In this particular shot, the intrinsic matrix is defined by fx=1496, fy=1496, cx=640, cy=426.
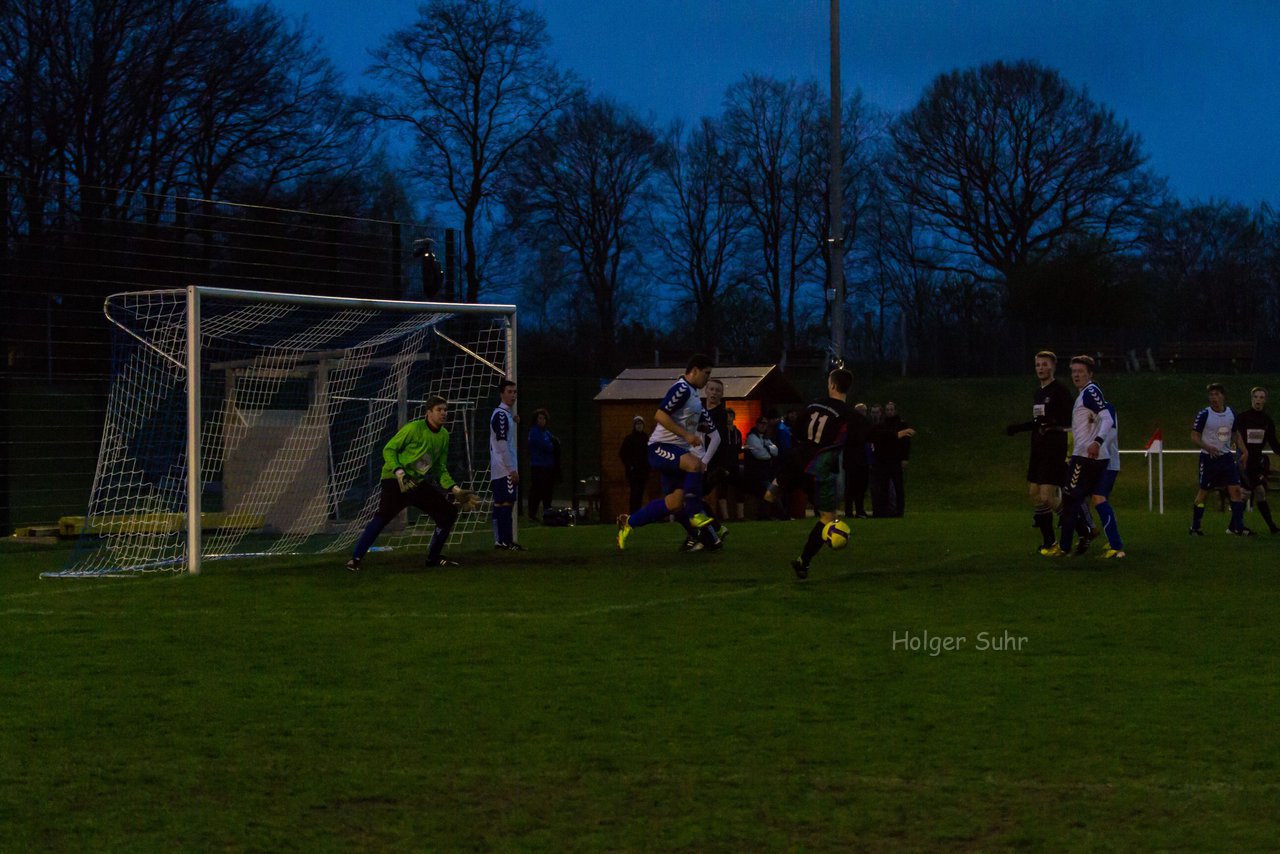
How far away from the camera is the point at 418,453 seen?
562 inches

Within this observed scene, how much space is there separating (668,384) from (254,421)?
830cm

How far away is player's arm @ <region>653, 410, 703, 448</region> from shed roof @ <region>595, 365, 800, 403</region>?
10215mm

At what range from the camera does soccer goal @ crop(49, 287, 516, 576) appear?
16.3m

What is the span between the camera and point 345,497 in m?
20.3

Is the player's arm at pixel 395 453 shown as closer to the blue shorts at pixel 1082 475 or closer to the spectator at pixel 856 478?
the blue shorts at pixel 1082 475

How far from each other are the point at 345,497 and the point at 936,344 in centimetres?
3530

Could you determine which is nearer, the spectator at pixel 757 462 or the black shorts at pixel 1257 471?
the black shorts at pixel 1257 471

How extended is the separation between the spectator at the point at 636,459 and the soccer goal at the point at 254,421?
268 centimetres

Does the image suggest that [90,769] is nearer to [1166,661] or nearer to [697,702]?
[697,702]

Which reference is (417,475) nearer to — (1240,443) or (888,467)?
(1240,443)

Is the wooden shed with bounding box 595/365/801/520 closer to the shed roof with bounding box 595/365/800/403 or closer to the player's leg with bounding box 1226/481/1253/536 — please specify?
the shed roof with bounding box 595/365/800/403

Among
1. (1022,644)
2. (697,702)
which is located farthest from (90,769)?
(1022,644)

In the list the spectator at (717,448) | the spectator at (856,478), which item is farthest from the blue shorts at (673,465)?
the spectator at (856,478)

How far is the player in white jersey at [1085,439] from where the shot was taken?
571 inches
